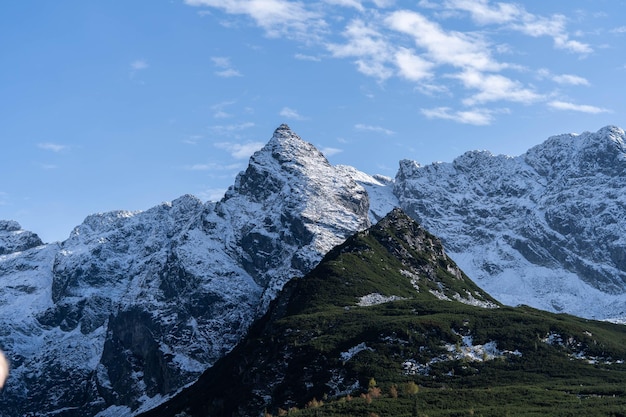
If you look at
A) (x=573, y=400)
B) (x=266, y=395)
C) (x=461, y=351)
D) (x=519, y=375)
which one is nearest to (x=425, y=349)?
(x=461, y=351)

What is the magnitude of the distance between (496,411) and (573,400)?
789 inches

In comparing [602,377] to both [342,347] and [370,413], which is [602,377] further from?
[370,413]

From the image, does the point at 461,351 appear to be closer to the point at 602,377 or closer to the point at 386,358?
the point at 386,358

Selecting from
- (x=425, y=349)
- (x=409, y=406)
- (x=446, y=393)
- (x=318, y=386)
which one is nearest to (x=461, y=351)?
(x=425, y=349)

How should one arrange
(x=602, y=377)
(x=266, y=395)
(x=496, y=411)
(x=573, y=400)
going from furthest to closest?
(x=266, y=395), (x=602, y=377), (x=573, y=400), (x=496, y=411)

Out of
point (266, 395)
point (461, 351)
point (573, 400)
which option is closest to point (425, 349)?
point (461, 351)

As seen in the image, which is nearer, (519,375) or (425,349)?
(519,375)

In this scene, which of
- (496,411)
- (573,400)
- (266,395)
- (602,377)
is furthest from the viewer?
(266,395)

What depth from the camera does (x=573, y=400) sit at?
473ft

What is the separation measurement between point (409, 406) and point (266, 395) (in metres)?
57.3

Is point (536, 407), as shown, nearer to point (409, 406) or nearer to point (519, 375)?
point (409, 406)

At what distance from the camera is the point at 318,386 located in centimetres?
17788

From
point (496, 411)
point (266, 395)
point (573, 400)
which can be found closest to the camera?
point (496, 411)

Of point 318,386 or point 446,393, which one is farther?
point 318,386
